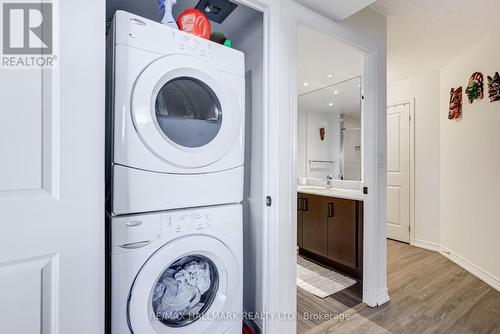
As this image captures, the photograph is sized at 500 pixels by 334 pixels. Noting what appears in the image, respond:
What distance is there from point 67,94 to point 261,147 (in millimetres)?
955

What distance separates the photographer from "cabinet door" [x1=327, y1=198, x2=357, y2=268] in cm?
235

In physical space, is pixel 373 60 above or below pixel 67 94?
above

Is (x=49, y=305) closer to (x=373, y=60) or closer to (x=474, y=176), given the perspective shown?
(x=373, y=60)

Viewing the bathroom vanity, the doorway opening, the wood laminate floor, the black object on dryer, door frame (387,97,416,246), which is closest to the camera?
the black object on dryer

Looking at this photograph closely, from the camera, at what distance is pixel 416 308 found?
1901 mm

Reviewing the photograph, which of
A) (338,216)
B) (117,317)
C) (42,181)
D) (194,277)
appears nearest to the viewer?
(42,181)

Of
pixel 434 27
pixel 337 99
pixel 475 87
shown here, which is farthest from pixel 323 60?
pixel 475 87

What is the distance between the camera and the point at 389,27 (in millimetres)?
2250

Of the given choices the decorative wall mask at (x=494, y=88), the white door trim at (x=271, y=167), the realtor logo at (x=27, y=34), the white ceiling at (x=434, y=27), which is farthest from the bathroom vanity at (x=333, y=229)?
the realtor logo at (x=27, y=34)

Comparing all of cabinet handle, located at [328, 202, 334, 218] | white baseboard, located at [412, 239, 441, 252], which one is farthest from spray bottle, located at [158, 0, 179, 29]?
white baseboard, located at [412, 239, 441, 252]

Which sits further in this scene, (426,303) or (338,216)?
(338,216)

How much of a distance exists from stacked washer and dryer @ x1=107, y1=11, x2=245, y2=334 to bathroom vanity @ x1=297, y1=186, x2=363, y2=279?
58.4 inches

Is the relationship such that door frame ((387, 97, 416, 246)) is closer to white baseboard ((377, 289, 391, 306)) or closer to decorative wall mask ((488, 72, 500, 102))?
decorative wall mask ((488, 72, 500, 102))

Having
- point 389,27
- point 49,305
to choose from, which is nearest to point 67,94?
point 49,305
